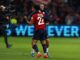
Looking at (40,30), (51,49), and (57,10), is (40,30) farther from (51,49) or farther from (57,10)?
(57,10)

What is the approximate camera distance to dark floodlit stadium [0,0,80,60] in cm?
2058

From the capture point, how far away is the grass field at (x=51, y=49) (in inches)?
832

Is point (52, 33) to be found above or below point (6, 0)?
below

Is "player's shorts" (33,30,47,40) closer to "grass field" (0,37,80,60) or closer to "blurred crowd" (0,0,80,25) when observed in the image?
"grass field" (0,37,80,60)

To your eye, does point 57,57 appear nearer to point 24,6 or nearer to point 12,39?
point 12,39

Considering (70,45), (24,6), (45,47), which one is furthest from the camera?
(24,6)

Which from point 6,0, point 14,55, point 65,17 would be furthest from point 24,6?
point 14,55

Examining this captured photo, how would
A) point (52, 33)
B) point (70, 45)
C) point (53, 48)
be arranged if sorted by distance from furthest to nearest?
point (52, 33) < point (70, 45) < point (53, 48)

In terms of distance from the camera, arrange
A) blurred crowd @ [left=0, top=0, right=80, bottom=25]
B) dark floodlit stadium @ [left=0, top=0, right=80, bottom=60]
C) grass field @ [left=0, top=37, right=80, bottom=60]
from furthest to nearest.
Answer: blurred crowd @ [left=0, top=0, right=80, bottom=25], grass field @ [left=0, top=37, right=80, bottom=60], dark floodlit stadium @ [left=0, top=0, right=80, bottom=60]

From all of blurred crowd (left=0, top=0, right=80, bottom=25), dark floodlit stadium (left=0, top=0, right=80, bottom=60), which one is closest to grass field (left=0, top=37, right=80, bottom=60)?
dark floodlit stadium (left=0, top=0, right=80, bottom=60)

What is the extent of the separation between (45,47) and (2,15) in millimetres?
3919

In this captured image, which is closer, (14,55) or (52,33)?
(14,55)

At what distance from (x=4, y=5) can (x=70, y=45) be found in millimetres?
5035

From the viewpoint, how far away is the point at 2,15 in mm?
23719
